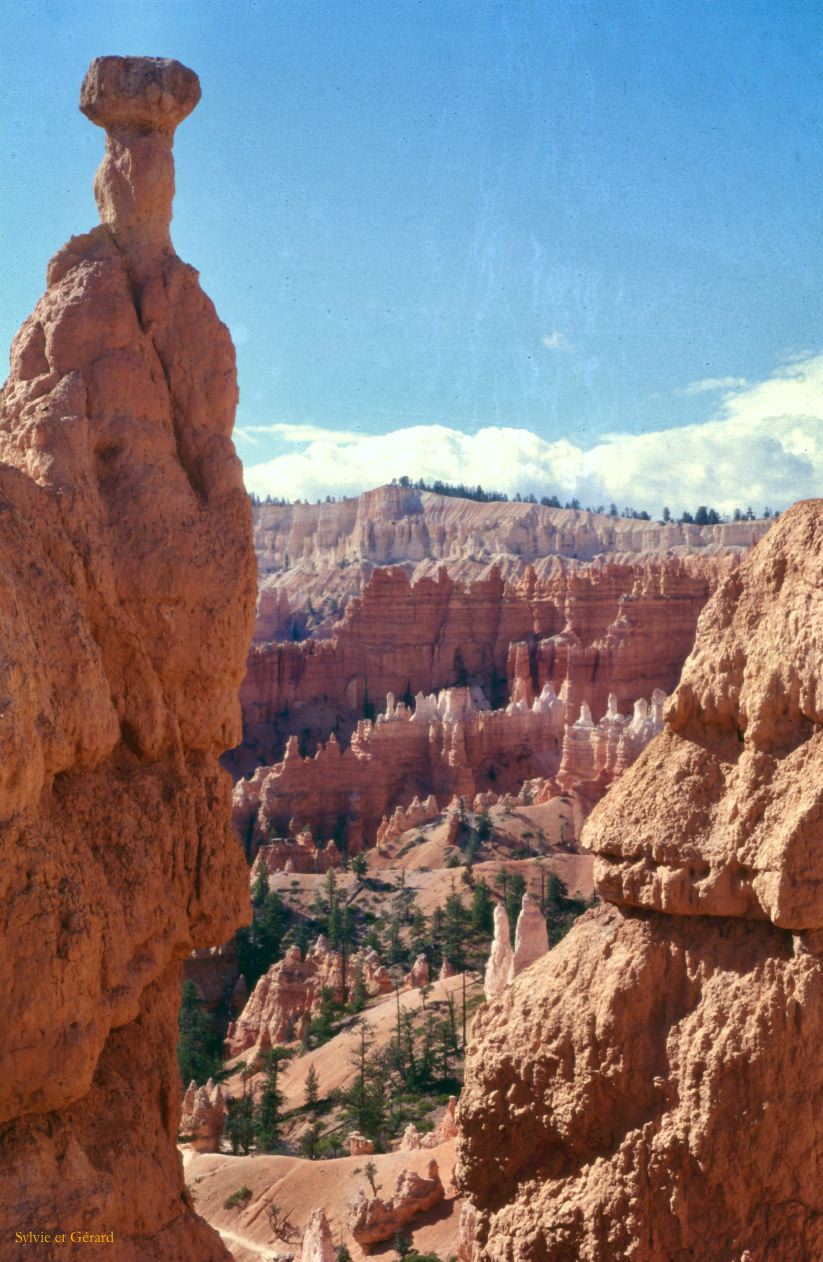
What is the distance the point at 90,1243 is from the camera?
310 inches

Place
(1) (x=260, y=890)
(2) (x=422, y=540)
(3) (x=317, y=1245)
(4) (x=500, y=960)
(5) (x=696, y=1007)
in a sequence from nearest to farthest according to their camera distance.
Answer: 1. (5) (x=696, y=1007)
2. (3) (x=317, y=1245)
3. (4) (x=500, y=960)
4. (1) (x=260, y=890)
5. (2) (x=422, y=540)

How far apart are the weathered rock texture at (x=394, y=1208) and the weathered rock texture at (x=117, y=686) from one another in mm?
10044

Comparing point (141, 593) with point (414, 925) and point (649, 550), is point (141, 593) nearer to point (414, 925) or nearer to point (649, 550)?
point (414, 925)

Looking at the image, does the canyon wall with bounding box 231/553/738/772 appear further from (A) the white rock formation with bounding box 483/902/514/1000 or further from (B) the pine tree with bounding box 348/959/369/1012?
(A) the white rock formation with bounding box 483/902/514/1000

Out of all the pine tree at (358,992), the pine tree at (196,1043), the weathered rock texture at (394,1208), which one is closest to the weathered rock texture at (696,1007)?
the weathered rock texture at (394,1208)

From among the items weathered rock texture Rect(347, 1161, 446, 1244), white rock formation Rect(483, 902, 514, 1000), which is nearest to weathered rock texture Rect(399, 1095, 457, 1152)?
weathered rock texture Rect(347, 1161, 446, 1244)

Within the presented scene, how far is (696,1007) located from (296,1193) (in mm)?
13879

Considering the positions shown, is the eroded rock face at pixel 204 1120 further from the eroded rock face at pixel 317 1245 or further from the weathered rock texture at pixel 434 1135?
the eroded rock face at pixel 317 1245

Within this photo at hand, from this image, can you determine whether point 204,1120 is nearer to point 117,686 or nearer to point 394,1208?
point 394,1208

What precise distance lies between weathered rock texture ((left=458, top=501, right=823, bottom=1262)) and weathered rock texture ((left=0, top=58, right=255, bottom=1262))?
244 centimetres

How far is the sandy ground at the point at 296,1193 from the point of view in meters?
19.4

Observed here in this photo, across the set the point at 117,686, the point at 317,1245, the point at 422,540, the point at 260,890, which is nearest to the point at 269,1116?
the point at 317,1245

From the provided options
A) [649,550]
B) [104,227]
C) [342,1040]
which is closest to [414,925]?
[342,1040]

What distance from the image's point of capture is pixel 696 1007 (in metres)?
9.51
